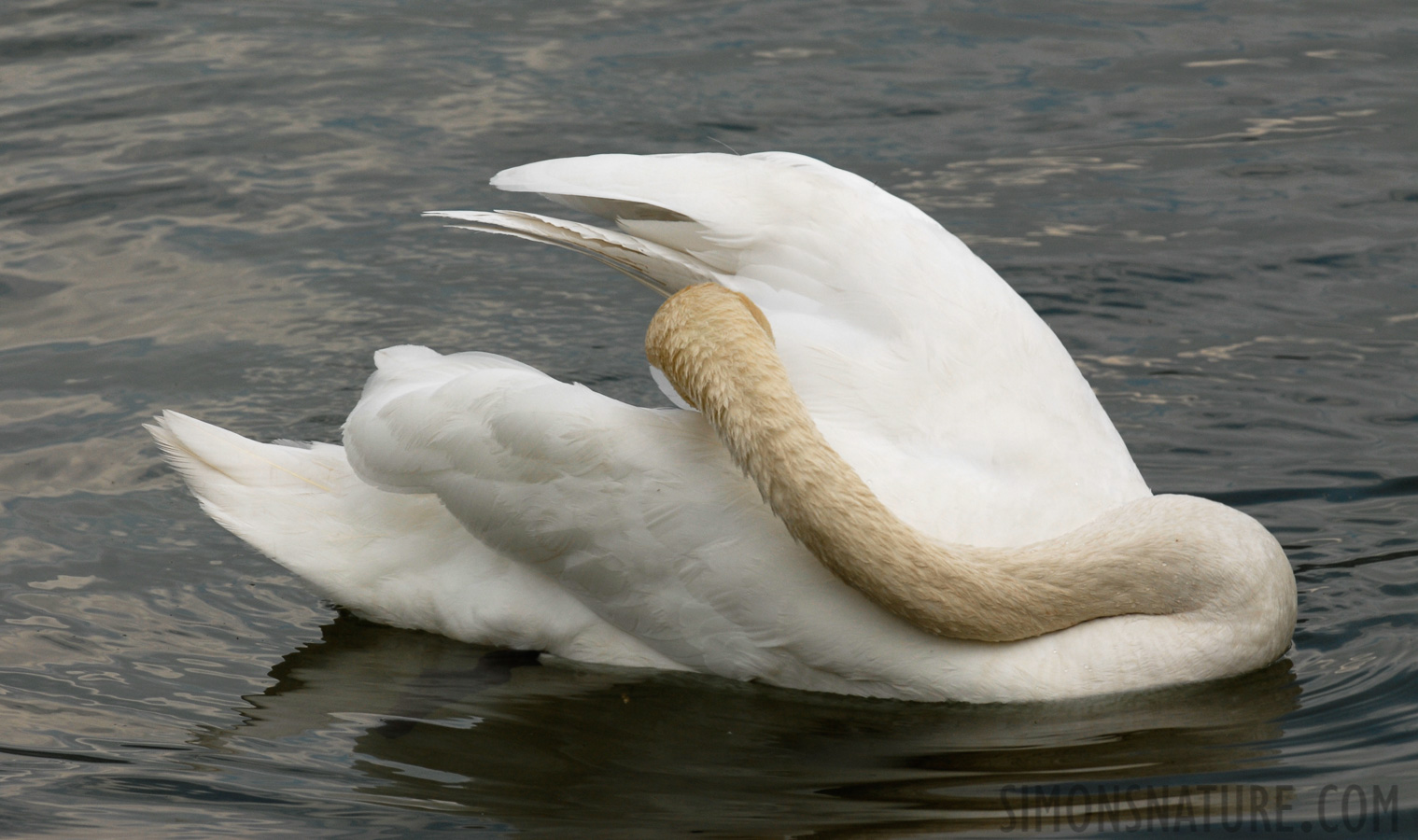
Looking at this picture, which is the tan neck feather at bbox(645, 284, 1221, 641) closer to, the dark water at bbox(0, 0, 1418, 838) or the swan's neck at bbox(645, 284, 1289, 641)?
the swan's neck at bbox(645, 284, 1289, 641)

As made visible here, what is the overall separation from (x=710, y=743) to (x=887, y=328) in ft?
4.28

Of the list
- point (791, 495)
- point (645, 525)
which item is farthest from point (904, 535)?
point (645, 525)

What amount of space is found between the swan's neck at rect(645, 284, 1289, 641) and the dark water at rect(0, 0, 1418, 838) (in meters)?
0.30

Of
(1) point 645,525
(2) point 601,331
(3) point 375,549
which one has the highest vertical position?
(1) point 645,525

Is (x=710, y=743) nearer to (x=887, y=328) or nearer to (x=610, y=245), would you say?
(x=887, y=328)

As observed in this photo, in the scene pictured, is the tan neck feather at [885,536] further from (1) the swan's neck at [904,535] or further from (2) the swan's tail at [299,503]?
(2) the swan's tail at [299,503]

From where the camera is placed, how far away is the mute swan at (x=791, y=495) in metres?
4.71

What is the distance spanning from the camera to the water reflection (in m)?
4.43

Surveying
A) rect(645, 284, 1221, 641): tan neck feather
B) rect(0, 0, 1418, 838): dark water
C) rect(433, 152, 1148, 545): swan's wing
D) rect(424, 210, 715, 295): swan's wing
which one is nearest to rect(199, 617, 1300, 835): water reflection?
rect(0, 0, 1418, 838): dark water

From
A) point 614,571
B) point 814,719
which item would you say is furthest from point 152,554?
point 814,719

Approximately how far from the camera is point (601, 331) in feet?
24.5

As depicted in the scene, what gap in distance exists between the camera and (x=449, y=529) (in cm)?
541

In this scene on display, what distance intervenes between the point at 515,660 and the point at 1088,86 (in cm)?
538

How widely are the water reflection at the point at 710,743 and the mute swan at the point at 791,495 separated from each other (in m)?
0.08
